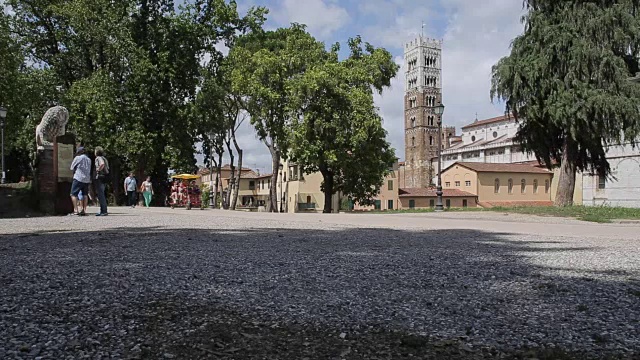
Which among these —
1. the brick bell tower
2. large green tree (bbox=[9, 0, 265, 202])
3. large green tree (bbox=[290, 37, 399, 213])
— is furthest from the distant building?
the brick bell tower

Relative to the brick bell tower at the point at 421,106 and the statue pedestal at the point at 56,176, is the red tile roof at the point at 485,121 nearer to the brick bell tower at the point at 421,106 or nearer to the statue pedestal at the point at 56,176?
the brick bell tower at the point at 421,106

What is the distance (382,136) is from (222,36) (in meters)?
13.1

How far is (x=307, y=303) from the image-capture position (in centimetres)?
451

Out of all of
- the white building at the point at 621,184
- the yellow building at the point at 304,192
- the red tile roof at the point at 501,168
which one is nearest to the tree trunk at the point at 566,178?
the white building at the point at 621,184

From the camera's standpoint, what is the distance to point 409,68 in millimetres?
145000

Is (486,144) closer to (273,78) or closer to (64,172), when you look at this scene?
(273,78)

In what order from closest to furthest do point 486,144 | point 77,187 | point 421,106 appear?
point 77,187, point 486,144, point 421,106

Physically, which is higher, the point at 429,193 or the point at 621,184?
the point at 621,184

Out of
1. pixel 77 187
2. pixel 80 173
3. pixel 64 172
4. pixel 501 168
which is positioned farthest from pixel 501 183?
pixel 80 173

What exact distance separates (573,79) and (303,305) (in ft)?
78.5

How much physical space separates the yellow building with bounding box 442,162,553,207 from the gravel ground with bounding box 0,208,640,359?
236 ft

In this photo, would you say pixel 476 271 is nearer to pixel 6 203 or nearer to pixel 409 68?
pixel 6 203

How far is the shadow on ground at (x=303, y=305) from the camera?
3.40 meters

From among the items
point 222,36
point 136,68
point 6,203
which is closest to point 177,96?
point 136,68
